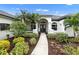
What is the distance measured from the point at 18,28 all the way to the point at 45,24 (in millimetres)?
487

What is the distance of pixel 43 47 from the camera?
9.88 ft

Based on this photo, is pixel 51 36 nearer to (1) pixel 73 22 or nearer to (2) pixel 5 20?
(1) pixel 73 22

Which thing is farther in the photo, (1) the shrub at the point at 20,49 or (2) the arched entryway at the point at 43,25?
(2) the arched entryway at the point at 43,25

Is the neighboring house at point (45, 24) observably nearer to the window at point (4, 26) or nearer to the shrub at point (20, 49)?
the window at point (4, 26)

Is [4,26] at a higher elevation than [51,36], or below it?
higher

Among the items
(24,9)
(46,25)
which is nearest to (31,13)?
(24,9)

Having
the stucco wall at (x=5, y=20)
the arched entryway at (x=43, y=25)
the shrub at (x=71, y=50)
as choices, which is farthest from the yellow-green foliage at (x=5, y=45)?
the shrub at (x=71, y=50)

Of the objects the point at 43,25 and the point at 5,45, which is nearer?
the point at 5,45

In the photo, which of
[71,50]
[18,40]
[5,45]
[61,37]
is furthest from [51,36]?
[5,45]

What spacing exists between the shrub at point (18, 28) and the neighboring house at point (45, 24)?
0.32 ft

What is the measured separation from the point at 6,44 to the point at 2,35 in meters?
0.19

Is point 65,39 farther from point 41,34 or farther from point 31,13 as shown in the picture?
point 31,13

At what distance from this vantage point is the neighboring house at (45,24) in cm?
302

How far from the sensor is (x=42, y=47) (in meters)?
3.01
